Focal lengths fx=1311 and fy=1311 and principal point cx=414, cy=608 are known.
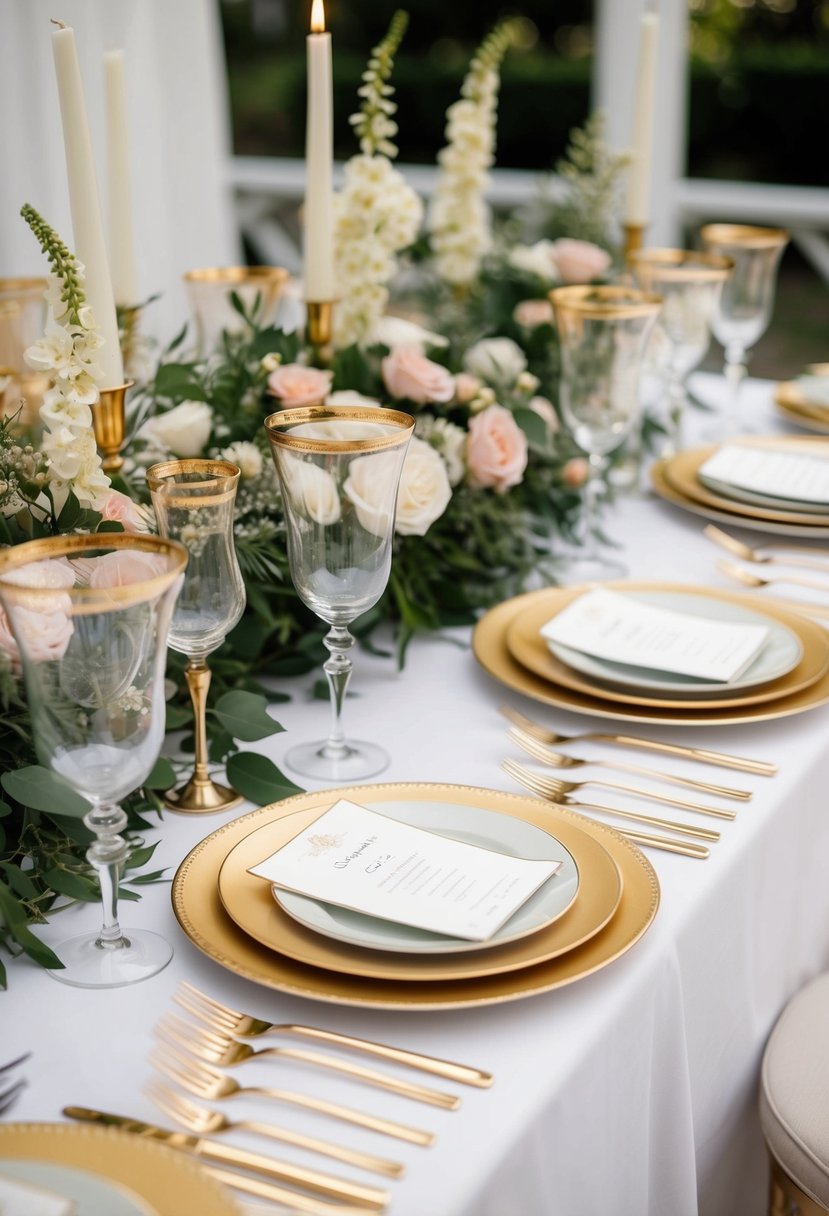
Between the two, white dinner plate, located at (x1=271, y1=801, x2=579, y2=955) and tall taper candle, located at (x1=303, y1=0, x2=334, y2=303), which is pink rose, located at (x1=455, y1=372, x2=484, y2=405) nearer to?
tall taper candle, located at (x1=303, y1=0, x2=334, y2=303)

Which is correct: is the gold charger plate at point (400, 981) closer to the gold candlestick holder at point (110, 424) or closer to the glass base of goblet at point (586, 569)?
the gold candlestick holder at point (110, 424)

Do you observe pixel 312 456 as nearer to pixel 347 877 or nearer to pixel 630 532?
pixel 347 877

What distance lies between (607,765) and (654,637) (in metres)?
0.21

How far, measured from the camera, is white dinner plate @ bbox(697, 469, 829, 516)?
1668mm

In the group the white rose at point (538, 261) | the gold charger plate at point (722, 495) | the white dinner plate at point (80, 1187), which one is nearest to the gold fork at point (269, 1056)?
the white dinner plate at point (80, 1187)

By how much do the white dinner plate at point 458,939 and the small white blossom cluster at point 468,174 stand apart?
1.10m

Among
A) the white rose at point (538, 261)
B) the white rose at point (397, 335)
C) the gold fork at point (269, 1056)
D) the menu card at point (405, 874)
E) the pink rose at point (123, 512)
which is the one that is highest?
the white rose at point (538, 261)

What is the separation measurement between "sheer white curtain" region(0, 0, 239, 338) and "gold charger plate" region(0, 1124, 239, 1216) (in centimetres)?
193

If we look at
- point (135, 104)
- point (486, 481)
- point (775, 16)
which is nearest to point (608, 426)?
point (486, 481)

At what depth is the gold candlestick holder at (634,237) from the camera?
6.65ft

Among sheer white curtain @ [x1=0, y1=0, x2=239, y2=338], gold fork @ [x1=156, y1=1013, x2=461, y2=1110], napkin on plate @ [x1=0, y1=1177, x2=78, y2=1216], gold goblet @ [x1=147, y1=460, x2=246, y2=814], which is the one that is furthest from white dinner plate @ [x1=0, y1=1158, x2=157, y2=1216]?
sheer white curtain @ [x1=0, y1=0, x2=239, y2=338]

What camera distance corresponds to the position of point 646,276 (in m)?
1.81

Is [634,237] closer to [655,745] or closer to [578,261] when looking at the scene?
[578,261]

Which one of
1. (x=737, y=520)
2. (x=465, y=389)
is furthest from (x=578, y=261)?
(x=465, y=389)
